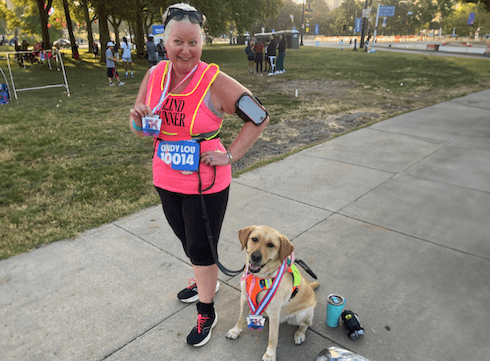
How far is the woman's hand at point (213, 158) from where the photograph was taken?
82.4 inches

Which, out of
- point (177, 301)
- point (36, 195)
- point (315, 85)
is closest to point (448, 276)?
point (177, 301)

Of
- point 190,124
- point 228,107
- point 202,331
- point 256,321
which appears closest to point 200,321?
point 202,331

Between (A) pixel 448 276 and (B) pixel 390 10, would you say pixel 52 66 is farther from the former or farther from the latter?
(B) pixel 390 10

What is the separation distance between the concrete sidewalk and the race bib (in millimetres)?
1288

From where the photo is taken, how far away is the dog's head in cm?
217

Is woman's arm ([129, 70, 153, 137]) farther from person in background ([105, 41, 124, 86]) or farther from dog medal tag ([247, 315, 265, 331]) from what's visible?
person in background ([105, 41, 124, 86])

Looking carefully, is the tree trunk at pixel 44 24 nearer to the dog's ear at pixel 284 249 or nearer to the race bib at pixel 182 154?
the race bib at pixel 182 154

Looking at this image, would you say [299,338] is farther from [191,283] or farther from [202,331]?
[191,283]

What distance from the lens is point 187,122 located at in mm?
2049

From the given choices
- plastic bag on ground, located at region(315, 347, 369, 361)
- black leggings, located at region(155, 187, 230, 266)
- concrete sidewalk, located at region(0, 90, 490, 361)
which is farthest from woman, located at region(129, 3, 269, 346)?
plastic bag on ground, located at region(315, 347, 369, 361)

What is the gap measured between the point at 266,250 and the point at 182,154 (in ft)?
2.55

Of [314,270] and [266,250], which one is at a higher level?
[266,250]

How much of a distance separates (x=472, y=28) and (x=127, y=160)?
92767 mm

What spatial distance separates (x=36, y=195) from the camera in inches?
193
